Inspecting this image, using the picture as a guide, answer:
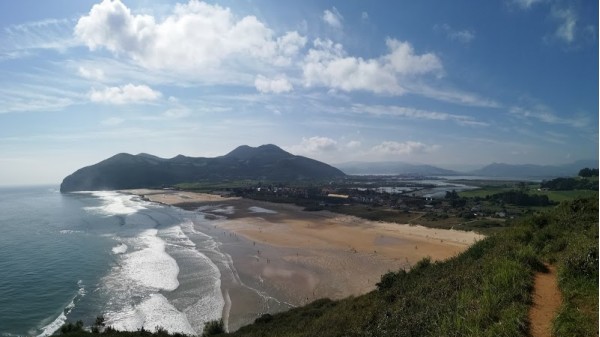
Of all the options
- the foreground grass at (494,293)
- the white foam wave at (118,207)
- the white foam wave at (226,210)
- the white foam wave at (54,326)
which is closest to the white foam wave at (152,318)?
the white foam wave at (54,326)

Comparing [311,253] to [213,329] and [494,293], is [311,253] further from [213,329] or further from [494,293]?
[494,293]

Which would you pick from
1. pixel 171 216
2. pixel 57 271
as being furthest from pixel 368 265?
pixel 171 216

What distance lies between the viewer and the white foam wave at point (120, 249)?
44325 millimetres

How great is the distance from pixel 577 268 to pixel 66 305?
32.3 m

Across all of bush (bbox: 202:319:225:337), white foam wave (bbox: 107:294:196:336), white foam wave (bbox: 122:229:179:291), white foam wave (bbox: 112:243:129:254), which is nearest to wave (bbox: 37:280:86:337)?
white foam wave (bbox: 107:294:196:336)

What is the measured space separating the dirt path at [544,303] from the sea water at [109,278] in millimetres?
20337

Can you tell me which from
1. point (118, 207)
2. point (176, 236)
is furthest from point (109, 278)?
point (118, 207)

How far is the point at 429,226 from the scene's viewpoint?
62.1m

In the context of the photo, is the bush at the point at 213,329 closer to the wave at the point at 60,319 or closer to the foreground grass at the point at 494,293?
the foreground grass at the point at 494,293

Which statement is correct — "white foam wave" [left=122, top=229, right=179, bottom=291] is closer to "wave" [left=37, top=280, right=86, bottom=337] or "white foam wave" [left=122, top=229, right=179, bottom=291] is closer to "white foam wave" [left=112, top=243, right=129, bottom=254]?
"white foam wave" [left=112, top=243, right=129, bottom=254]

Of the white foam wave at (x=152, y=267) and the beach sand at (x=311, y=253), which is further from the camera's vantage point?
the white foam wave at (x=152, y=267)

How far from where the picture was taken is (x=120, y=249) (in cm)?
4591

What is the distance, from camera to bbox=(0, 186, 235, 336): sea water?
25422 mm

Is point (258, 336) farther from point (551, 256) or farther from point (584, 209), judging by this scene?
point (584, 209)
